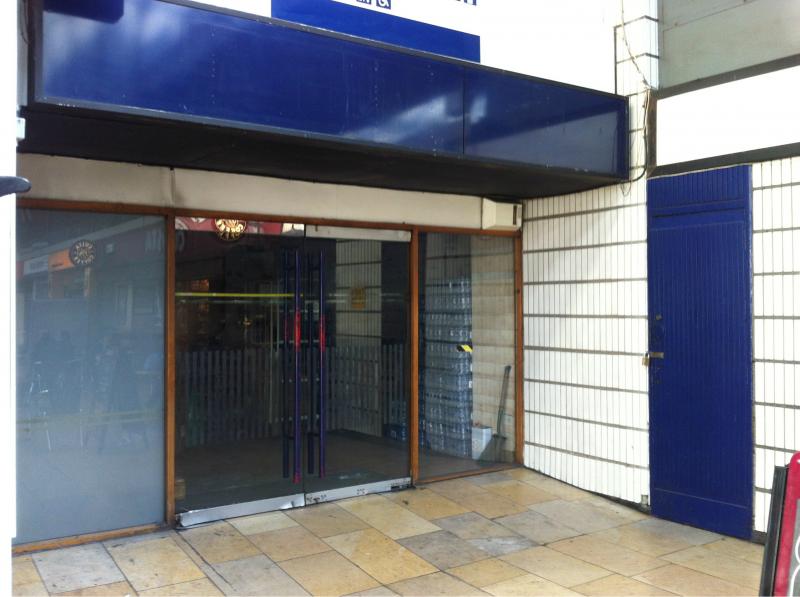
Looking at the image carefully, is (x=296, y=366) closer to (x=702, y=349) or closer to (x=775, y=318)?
(x=702, y=349)

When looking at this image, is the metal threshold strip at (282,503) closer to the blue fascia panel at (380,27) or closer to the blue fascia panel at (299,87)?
the blue fascia panel at (299,87)

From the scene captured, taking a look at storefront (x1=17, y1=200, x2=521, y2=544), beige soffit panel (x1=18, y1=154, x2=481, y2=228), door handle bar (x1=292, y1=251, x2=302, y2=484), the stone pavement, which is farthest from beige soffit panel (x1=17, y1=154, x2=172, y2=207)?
the stone pavement

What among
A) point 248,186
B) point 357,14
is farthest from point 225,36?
point 248,186

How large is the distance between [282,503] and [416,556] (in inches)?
54.6

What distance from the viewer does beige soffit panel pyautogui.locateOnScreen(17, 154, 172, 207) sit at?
5.03 m

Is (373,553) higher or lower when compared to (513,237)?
lower

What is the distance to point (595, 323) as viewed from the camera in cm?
660

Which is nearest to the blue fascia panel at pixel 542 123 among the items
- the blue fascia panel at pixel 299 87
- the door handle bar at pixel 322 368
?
the blue fascia panel at pixel 299 87

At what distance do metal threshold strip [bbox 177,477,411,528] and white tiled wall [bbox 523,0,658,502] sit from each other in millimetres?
1556

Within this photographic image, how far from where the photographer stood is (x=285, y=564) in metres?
4.93

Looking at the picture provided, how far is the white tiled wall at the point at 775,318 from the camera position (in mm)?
5180

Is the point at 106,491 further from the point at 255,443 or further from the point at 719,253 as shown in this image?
the point at 719,253

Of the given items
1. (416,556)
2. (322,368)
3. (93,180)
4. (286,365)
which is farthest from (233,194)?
(416,556)

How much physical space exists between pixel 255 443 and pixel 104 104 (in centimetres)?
301
